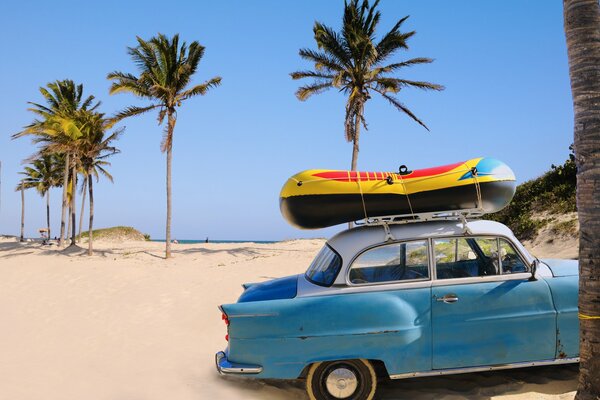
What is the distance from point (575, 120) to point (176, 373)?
549 centimetres

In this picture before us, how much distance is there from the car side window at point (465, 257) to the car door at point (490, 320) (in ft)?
0.27

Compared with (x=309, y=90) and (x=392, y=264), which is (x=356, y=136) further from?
(x=392, y=264)

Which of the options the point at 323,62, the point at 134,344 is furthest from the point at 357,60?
the point at 134,344

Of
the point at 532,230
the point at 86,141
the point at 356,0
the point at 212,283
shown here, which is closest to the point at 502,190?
the point at 212,283

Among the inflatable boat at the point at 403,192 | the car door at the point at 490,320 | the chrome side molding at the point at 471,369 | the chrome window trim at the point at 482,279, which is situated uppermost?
the inflatable boat at the point at 403,192

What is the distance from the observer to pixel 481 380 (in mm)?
5789

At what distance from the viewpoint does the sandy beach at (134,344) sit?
226 inches

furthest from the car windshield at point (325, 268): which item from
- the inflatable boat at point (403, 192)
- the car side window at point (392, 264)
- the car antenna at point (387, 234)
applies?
the car antenna at point (387, 234)

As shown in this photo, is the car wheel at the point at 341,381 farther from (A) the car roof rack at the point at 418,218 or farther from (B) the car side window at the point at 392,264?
(A) the car roof rack at the point at 418,218

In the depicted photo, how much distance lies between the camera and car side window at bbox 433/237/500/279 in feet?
17.5

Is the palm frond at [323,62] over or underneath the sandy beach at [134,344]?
over

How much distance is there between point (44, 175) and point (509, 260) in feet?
194

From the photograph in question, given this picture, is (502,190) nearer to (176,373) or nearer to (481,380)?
(481,380)

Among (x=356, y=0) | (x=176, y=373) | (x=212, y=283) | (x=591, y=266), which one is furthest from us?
(x=356, y=0)
